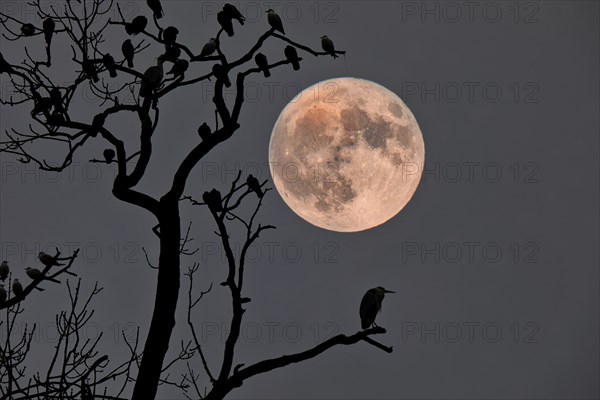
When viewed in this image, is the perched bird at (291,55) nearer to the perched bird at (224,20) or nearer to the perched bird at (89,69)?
the perched bird at (224,20)

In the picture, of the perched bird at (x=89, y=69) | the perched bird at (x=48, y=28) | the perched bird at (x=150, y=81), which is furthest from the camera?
the perched bird at (x=48, y=28)

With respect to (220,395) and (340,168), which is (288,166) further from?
(220,395)

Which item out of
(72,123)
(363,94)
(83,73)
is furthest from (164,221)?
(363,94)

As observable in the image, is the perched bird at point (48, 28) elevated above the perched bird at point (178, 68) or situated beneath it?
elevated above

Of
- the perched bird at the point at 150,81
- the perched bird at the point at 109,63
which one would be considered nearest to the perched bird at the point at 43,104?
the perched bird at the point at 109,63

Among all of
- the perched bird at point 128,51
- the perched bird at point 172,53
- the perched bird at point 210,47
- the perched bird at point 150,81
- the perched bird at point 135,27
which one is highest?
the perched bird at point 128,51

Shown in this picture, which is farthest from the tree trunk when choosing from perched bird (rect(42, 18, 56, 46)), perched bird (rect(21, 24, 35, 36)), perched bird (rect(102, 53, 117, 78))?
perched bird (rect(21, 24, 35, 36))

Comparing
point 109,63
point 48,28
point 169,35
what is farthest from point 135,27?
point 48,28

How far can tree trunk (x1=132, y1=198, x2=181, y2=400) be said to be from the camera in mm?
5137

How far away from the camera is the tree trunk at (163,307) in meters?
5.14

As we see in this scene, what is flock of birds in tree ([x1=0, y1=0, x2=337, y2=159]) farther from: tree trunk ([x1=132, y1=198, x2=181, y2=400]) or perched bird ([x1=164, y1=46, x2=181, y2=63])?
tree trunk ([x1=132, y1=198, x2=181, y2=400])

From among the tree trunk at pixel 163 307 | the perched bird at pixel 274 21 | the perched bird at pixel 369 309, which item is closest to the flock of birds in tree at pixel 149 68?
the perched bird at pixel 274 21

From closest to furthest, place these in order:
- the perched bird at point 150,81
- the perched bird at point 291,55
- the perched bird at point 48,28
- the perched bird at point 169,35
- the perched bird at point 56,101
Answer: the perched bird at point 56,101
the perched bird at point 150,81
the perched bird at point 169,35
the perched bird at point 291,55
the perched bird at point 48,28

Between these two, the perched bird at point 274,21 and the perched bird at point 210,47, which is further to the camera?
the perched bird at point 274,21
